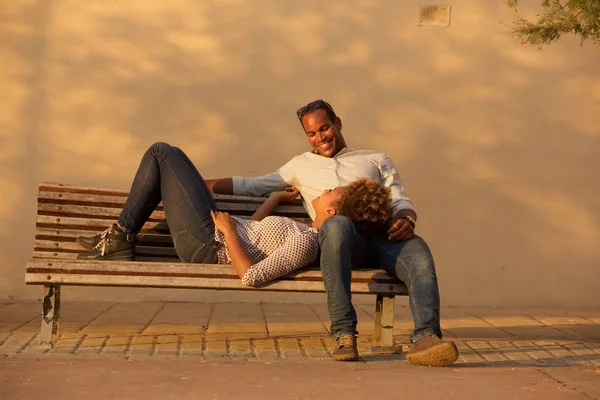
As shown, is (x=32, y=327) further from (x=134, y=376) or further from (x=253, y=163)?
(x=253, y=163)

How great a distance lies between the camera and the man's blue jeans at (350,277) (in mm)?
5219

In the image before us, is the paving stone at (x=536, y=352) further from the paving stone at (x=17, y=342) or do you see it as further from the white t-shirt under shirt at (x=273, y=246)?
the paving stone at (x=17, y=342)

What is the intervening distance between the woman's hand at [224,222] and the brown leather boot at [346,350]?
0.82 m

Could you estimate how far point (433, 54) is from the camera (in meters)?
8.19

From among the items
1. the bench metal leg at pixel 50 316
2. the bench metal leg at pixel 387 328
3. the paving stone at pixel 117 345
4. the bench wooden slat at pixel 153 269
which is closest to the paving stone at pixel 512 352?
the bench metal leg at pixel 387 328

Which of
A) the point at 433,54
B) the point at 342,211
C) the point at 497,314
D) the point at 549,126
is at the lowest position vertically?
the point at 497,314

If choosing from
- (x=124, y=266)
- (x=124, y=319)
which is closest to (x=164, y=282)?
(x=124, y=266)

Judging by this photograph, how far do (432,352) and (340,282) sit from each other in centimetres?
58

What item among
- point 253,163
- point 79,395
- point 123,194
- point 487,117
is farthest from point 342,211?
point 487,117

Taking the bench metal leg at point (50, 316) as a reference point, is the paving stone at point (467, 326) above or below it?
below

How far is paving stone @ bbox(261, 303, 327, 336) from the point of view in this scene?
6516 millimetres

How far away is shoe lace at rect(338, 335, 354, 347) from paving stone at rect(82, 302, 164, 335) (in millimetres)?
1504

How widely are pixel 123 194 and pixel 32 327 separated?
964 mm

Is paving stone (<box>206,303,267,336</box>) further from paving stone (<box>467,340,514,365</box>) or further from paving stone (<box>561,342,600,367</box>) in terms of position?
paving stone (<box>561,342,600,367</box>)
